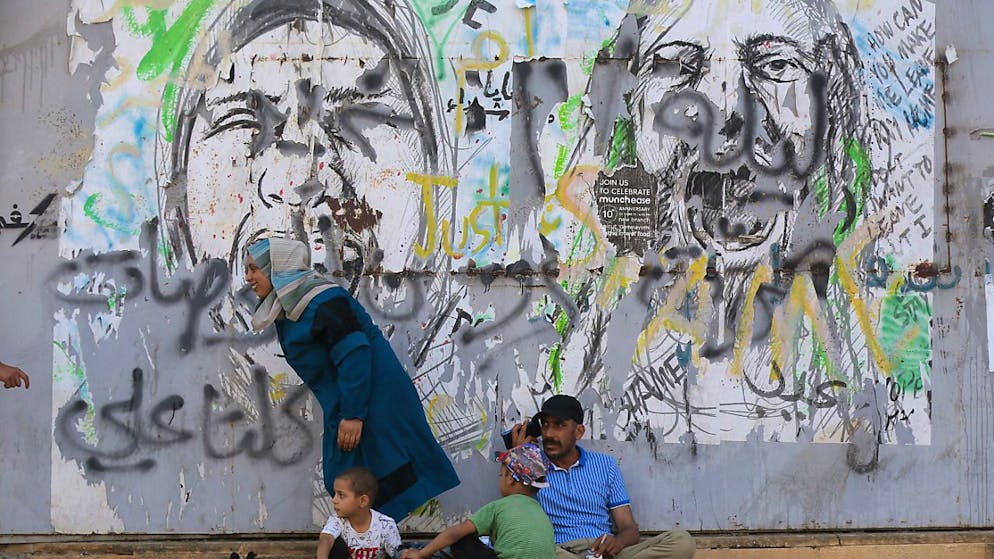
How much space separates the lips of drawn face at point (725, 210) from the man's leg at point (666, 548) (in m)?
1.44

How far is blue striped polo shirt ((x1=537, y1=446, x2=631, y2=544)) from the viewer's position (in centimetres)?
492

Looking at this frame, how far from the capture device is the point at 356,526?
178 inches

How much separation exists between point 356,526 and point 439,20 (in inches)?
96.2

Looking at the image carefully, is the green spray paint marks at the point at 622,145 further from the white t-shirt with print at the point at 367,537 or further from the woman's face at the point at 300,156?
the white t-shirt with print at the point at 367,537

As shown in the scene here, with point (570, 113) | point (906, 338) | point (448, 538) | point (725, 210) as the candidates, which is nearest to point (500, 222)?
point (570, 113)

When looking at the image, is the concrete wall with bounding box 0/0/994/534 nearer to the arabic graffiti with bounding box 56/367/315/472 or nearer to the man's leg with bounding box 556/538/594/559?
the arabic graffiti with bounding box 56/367/315/472

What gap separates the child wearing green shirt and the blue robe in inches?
14.4

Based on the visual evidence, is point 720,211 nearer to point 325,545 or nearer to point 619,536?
point 619,536

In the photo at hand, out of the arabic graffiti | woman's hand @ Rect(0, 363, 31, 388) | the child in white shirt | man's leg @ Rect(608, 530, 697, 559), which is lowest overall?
man's leg @ Rect(608, 530, 697, 559)

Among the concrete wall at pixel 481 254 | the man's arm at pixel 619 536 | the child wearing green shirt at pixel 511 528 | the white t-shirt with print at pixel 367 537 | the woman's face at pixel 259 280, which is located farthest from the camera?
the concrete wall at pixel 481 254

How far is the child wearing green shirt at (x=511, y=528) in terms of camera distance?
437 cm

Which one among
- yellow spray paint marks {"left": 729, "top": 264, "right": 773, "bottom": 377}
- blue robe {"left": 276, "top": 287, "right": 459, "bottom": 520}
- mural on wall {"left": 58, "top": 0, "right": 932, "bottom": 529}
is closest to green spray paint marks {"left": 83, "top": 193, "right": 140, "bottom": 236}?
mural on wall {"left": 58, "top": 0, "right": 932, "bottom": 529}

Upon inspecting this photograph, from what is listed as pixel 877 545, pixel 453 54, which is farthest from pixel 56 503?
pixel 877 545

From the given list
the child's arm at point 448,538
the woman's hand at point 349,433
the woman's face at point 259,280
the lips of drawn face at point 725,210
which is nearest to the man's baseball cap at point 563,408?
the child's arm at point 448,538
